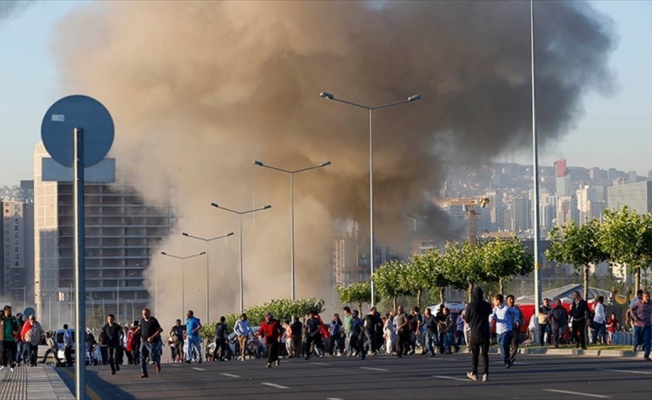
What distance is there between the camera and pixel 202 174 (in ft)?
294

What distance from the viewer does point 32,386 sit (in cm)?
2130

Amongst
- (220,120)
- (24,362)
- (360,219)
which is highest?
(220,120)

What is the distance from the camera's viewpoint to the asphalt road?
689 inches

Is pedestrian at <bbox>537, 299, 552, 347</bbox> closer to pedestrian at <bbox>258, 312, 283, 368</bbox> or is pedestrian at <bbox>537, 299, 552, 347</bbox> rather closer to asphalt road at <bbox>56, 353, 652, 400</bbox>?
asphalt road at <bbox>56, 353, 652, 400</bbox>

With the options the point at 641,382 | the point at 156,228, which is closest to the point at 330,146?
the point at 641,382

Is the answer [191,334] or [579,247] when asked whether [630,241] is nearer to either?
[579,247]

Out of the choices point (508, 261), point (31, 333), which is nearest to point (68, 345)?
point (31, 333)

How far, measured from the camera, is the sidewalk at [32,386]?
18.6 meters

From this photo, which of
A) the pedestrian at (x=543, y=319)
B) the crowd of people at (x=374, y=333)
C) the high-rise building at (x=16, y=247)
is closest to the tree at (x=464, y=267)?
the crowd of people at (x=374, y=333)

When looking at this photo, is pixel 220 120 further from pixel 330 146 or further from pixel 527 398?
pixel 527 398

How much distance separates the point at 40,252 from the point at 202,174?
61231 mm

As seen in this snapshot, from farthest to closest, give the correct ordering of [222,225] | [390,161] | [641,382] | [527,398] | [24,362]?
[222,225]
[390,161]
[24,362]
[641,382]
[527,398]

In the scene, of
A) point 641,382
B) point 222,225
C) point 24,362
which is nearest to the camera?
point 641,382

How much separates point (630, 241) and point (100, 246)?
10831cm
